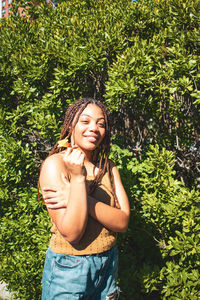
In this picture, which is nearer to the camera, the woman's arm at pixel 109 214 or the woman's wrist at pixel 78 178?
the woman's wrist at pixel 78 178

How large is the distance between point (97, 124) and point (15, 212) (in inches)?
81.3

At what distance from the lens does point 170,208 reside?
2436 millimetres

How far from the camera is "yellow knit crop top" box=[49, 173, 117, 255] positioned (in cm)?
153

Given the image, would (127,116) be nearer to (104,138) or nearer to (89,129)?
(104,138)

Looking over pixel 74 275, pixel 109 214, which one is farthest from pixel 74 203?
pixel 74 275

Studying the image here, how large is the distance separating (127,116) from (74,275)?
2.47 m

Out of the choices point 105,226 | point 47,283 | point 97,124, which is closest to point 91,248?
point 105,226

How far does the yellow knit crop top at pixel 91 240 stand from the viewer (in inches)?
60.2

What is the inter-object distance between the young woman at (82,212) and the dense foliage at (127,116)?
0.96 meters

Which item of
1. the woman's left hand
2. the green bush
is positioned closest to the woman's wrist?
the woman's left hand

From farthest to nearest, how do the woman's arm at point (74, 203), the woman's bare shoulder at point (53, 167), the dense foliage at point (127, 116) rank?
the dense foliage at point (127, 116), the woman's bare shoulder at point (53, 167), the woman's arm at point (74, 203)

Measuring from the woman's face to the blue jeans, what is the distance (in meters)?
0.75

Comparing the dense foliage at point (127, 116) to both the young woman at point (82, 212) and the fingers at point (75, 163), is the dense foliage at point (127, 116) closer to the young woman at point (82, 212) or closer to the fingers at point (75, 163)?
the young woman at point (82, 212)

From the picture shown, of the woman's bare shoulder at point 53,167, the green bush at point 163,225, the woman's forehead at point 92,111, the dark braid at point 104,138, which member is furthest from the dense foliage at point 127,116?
the woman's bare shoulder at point 53,167
